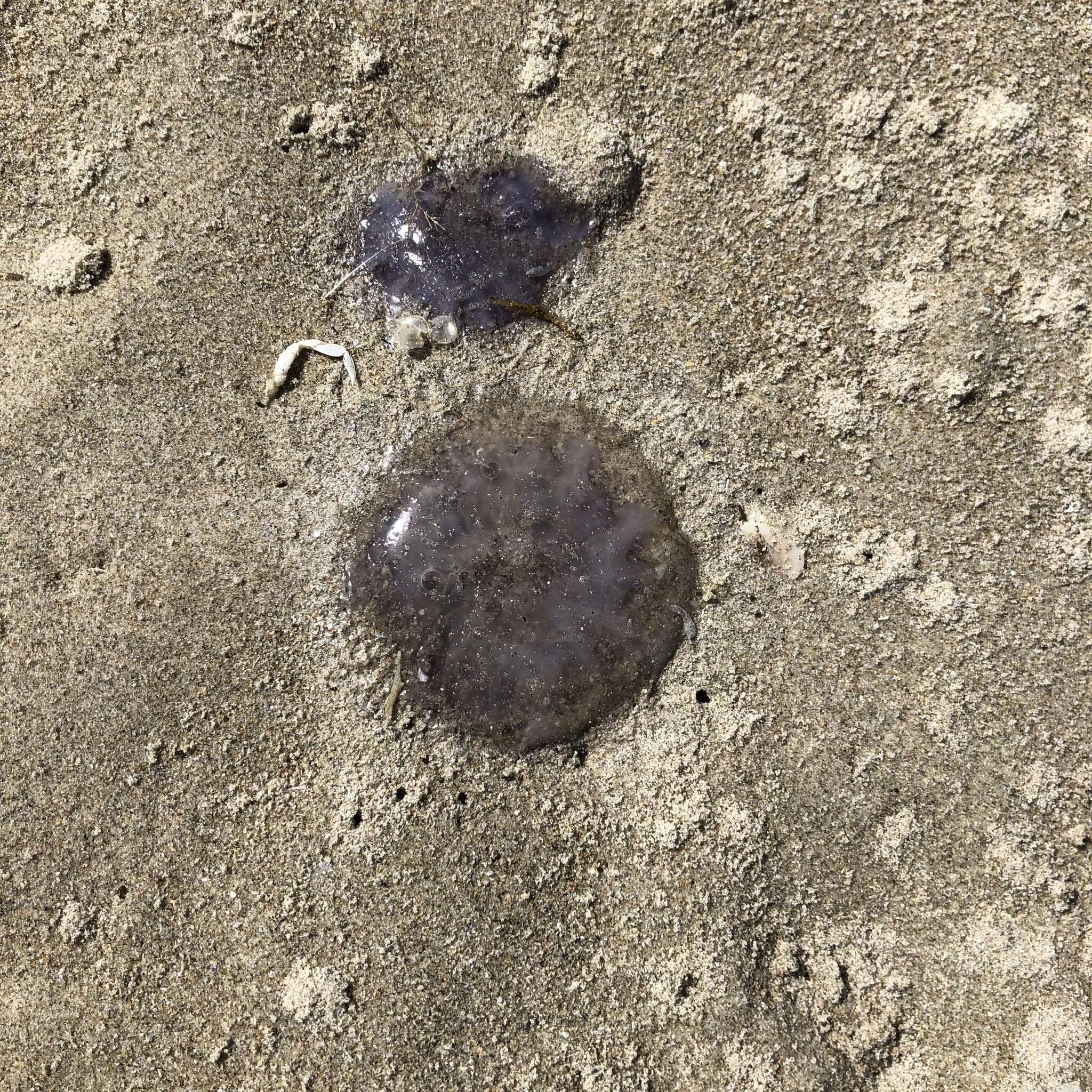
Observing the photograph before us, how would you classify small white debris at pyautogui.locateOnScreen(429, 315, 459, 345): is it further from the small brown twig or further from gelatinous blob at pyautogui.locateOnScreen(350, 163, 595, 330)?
the small brown twig

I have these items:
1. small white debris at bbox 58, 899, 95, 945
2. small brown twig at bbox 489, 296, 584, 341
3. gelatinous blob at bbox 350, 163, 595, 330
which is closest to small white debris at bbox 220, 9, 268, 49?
gelatinous blob at bbox 350, 163, 595, 330

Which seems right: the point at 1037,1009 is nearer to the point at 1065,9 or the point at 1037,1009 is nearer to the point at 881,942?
the point at 881,942

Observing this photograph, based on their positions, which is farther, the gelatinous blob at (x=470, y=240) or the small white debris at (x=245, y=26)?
the gelatinous blob at (x=470, y=240)

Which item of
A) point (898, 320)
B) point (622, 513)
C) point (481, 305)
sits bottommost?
point (622, 513)

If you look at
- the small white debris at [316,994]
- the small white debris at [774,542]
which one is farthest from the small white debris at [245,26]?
the small white debris at [316,994]

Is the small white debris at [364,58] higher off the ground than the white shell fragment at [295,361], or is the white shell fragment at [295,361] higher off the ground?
the small white debris at [364,58]

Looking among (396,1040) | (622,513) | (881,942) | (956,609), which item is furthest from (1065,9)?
(396,1040)

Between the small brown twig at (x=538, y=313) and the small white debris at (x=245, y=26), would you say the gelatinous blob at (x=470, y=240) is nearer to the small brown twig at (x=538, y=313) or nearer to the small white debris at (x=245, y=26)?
the small brown twig at (x=538, y=313)
